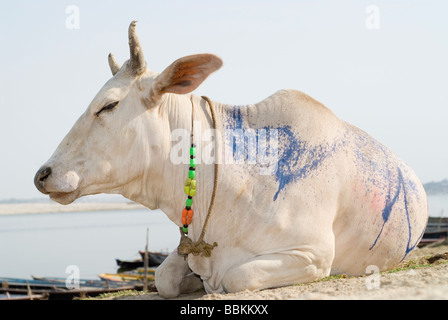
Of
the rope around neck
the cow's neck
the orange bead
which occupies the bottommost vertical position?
the rope around neck

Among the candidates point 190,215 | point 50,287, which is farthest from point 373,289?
point 50,287

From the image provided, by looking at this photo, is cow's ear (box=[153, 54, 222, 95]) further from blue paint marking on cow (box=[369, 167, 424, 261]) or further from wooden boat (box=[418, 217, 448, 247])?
wooden boat (box=[418, 217, 448, 247])

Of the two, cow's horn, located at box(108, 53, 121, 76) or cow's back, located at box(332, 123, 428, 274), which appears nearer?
cow's back, located at box(332, 123, 428, 274)

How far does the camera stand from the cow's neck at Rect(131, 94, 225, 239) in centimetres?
488

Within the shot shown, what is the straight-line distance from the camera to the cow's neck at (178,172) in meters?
4.88

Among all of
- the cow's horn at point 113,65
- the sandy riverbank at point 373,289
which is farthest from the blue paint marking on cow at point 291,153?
the cow's horn at point 113,65

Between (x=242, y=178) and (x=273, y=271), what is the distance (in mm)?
838

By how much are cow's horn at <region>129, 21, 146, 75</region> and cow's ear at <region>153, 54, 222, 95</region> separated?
246 millimetres

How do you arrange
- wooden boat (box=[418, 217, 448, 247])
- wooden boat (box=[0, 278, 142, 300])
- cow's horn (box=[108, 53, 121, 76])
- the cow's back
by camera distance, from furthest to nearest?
wooden boat (box=[418, 217, 448, 247]) → wooden boat (box=[0, 278, 142, 300]) → cow's horn (box=[108, 53, 121, 76]) → the cow's back

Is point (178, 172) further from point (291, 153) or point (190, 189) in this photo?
point (291, 153)

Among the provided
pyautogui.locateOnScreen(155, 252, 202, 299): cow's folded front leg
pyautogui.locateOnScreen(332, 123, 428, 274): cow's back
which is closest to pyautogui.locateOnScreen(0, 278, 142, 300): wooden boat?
pyautogui.locateOnScreen(155, 252, 202, 299): cow's folded front leg

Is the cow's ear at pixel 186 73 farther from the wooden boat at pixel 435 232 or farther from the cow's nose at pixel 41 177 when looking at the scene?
the wooden boat at pixel 435 232

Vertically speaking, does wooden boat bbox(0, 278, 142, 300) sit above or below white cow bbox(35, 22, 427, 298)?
below
